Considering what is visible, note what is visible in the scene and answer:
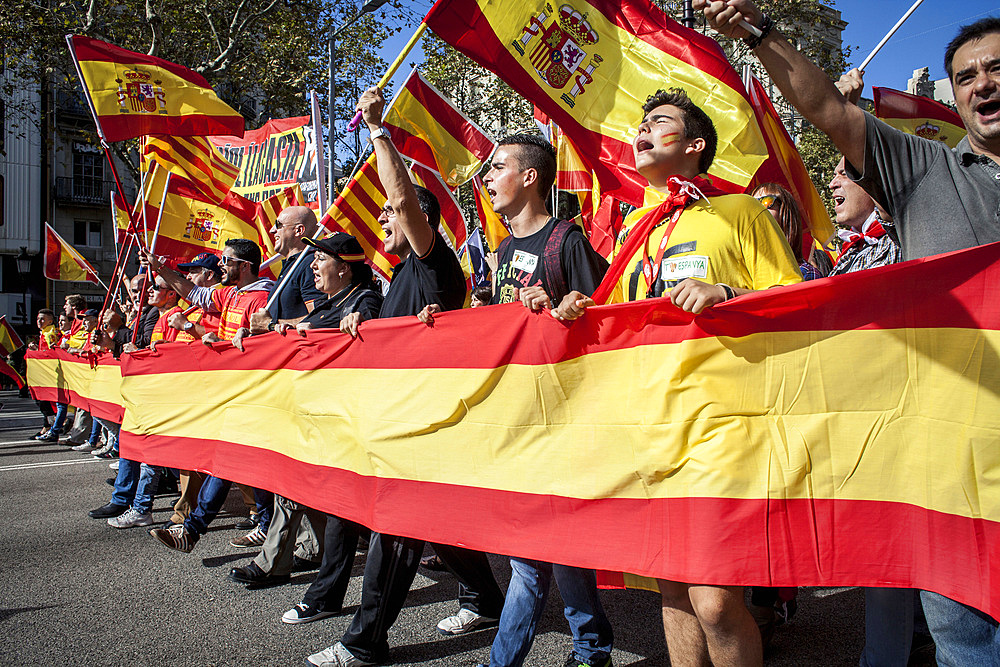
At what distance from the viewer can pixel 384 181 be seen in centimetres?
329

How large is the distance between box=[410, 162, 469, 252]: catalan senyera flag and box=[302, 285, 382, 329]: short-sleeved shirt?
9.93 ft

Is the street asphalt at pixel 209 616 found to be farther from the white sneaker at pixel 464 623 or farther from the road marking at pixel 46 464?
the road marking at pixel 46 464

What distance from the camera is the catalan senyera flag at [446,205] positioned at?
23.7 feet

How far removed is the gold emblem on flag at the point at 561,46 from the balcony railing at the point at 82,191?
3490 cm

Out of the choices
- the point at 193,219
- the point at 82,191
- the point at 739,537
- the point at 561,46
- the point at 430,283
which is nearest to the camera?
the point at 739,537

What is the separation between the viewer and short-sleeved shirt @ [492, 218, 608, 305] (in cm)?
298

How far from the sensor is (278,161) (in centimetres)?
824

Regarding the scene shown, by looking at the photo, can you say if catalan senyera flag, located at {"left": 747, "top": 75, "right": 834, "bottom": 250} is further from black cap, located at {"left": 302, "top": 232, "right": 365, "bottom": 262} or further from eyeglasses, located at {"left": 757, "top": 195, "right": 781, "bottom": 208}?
black cap, located at {"left": 302, "top": 232, "right": 365, "bottom": 262}

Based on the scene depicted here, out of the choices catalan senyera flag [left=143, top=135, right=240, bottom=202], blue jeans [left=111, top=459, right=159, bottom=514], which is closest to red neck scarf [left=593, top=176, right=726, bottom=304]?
blue jeans [left=111, top=459, right=159, bottom=514]

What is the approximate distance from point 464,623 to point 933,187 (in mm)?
2791

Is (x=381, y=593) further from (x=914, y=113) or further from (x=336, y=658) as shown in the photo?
(x=914, y=113)

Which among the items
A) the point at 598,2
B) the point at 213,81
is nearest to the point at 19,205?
the point at 213,81

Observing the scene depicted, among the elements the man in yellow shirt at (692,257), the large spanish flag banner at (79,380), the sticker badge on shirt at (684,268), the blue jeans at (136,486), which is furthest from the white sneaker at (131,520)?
the sticker badge on shirt at (684,268)

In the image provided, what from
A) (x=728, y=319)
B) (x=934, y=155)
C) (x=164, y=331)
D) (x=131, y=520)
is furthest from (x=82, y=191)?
(x=934, y=155)
